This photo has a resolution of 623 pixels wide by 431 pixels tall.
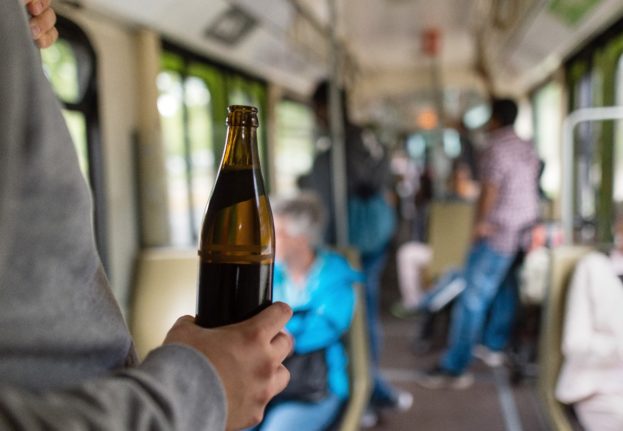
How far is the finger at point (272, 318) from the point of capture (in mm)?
490

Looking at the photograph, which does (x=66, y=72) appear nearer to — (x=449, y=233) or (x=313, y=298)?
(x=313, y=298)

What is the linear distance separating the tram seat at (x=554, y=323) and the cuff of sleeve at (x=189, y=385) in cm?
99

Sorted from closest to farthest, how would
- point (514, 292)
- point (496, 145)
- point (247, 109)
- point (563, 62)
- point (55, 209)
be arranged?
point (55, 209) < point (247, 109) < point (563, 62) < point (496, 145) < point (514, 292)

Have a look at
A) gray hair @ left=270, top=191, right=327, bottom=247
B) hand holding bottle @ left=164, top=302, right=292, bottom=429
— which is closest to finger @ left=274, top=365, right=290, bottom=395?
hand holding bottle @ left=164, top=302, right=292, bottom=429

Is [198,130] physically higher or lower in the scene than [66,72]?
lower

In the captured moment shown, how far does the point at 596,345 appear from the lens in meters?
1.01

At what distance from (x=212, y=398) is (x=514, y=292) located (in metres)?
3.48

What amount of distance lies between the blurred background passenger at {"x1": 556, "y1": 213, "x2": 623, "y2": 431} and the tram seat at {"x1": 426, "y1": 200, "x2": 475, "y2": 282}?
318 cm

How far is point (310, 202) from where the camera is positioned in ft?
6.64

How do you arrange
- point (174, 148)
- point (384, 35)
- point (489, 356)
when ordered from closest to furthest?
point (174, 148) < point (489, 356) < point (384, 35)

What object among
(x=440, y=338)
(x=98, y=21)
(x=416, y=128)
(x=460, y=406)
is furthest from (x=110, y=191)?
(x=416, y=128)

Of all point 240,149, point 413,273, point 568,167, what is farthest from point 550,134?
point 413,273

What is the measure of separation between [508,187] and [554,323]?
154 centimetres

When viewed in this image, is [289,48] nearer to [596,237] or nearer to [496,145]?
[496,145]
